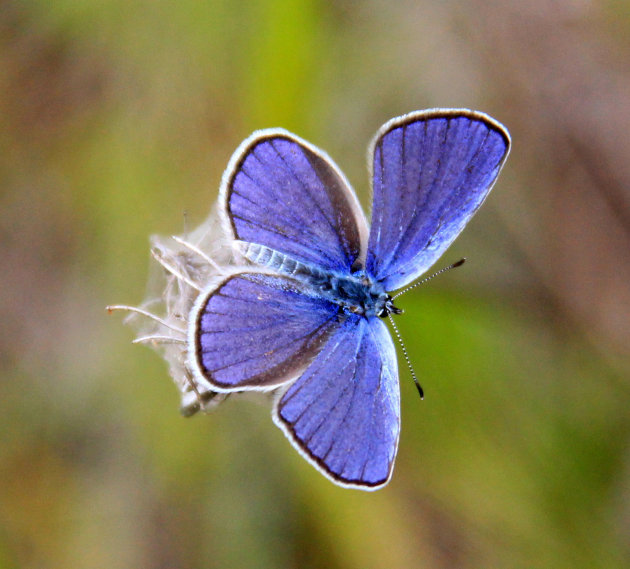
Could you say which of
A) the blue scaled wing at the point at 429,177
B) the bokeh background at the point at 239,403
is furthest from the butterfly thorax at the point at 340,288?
the bokeh background at the point at 239,403

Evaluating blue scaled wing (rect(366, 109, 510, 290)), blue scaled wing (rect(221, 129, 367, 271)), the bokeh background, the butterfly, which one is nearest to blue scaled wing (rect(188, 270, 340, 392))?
the butterfly

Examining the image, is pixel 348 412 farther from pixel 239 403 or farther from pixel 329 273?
pixel 239 403

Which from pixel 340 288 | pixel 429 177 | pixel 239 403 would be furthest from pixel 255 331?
pixel 239 403

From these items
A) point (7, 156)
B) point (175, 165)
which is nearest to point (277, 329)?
point (175, 165)

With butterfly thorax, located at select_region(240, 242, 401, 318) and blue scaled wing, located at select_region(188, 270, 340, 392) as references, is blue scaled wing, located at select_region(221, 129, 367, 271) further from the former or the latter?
blue scaled wing, located at select_region(188, 270, 340, 392)

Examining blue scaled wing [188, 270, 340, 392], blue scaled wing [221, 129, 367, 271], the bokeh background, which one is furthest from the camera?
the bokeh background

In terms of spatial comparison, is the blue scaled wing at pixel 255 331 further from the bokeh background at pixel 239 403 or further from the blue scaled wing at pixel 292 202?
the bokeh background at pixel 239 403

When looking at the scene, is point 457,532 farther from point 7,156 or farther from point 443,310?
point 7,156
